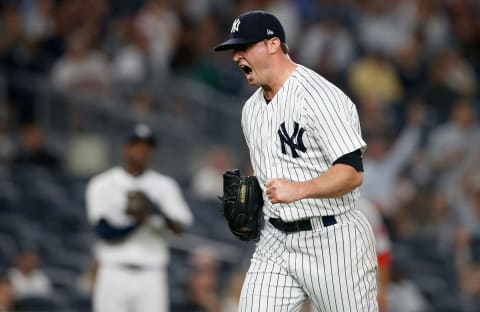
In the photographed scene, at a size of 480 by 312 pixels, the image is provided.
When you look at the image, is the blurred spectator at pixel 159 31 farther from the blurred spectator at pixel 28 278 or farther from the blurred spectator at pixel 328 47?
the blurred spectator at pixel 28 278

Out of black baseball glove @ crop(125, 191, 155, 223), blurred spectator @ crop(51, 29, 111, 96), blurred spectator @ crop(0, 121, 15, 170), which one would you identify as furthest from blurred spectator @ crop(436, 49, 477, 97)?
black baseball glove @ crop(125, 191, 155, 223)

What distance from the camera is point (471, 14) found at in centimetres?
1502

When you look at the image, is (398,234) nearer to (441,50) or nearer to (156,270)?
(441,50)

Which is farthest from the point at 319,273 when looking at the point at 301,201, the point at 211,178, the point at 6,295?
the point at 211,178

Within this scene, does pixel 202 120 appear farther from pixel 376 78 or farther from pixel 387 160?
pixel 376 78

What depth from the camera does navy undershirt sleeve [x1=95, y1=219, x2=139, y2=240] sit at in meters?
7.73

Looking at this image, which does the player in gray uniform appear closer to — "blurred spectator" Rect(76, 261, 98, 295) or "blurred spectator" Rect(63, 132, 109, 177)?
"blurred spectator" Rect(76, 261, 98, 295)

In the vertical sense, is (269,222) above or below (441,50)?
below

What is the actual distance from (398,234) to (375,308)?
6915 mm

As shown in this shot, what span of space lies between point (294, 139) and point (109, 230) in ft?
9.94

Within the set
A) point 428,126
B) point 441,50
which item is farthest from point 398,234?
point 441,50

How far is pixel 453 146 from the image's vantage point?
11.8m

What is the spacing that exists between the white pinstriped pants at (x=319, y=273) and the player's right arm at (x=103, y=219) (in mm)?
2781

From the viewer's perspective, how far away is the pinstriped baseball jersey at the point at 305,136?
4.90m
